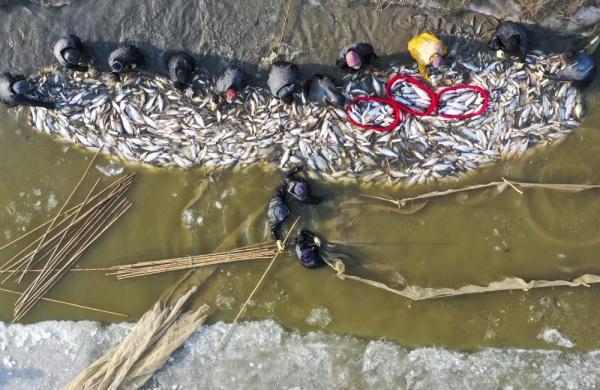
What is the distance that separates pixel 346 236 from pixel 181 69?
3.41 meters

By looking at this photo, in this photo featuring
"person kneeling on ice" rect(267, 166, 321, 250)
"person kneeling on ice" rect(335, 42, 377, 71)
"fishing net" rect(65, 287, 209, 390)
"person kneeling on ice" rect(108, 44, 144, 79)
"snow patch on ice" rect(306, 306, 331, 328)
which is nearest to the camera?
"person kneeling on ice" rect(335, 42, 377, 71)

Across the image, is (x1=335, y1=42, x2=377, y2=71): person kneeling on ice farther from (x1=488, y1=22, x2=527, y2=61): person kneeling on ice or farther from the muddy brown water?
(x1=488, y1=22, x2=527, y2=61): person kneeling on ice

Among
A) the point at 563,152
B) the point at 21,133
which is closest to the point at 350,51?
the point at 563,152

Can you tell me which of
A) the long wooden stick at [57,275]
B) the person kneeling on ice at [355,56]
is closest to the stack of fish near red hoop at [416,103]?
the person kneeling on ice at [355,56]

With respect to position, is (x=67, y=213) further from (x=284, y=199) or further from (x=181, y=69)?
(x=284, y=199)

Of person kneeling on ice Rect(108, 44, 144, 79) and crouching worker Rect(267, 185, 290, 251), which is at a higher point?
person kneeling on ice Rect(108, 44, 144, 79)

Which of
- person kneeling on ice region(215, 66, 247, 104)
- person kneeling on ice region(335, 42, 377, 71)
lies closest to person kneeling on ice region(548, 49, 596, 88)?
person kneeling on ice region(335, 42, 377, 71)

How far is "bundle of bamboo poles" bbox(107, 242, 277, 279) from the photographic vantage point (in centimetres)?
725

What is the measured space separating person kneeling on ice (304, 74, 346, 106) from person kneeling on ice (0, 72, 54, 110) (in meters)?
3.87

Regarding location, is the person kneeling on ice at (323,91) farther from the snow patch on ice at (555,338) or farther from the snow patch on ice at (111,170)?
the snow patch on ice at (555,338)

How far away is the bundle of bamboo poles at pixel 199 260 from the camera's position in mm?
7250

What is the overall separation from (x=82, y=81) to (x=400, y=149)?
483 centimetres

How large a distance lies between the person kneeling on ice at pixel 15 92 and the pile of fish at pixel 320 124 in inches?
11.4

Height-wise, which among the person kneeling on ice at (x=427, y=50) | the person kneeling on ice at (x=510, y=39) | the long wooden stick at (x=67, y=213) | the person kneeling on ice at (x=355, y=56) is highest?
the person kneeling on ice at (x=510, y=39)
